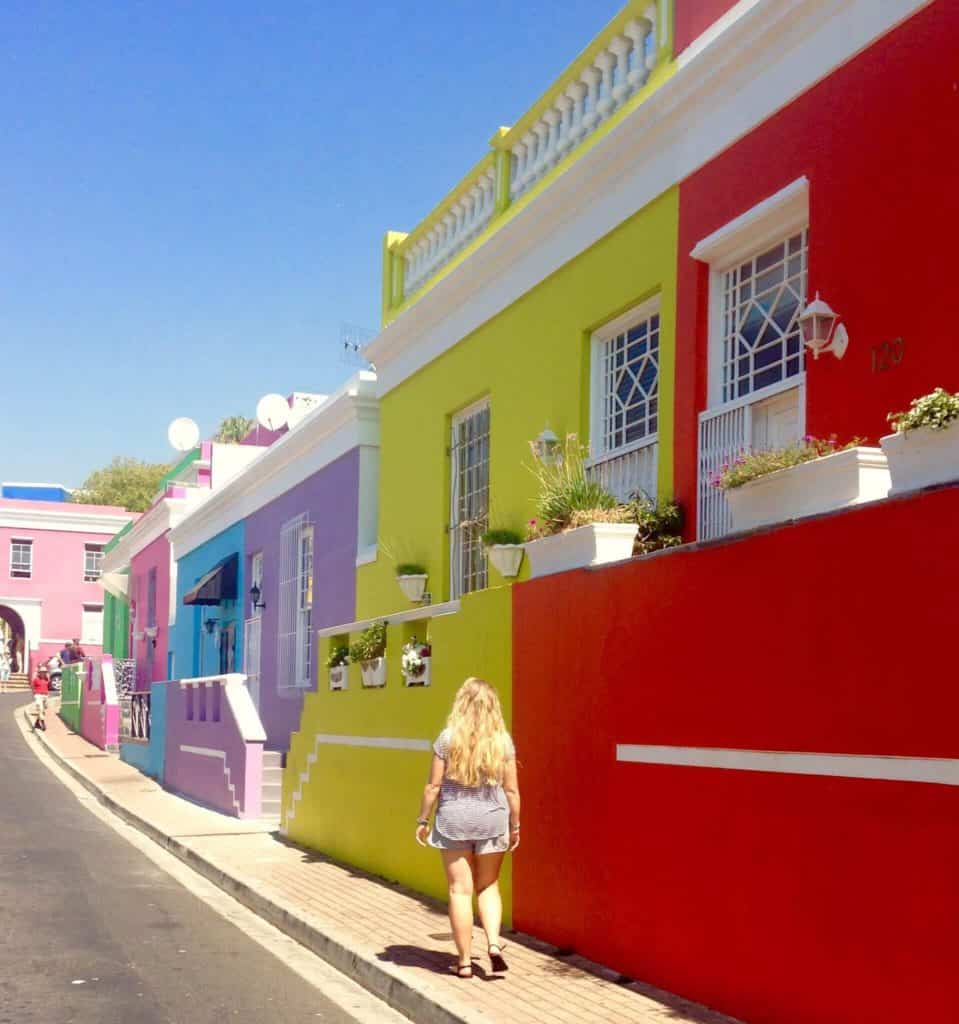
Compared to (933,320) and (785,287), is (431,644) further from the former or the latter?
(933,320)

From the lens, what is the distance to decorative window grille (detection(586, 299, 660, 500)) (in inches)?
387

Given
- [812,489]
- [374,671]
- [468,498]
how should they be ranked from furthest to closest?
[468,498], [374,671], [812,489]

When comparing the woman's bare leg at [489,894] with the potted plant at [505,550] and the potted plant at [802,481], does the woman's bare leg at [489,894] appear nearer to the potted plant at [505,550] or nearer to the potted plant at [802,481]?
the potted plant at [802,481]

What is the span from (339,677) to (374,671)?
4.27 ft

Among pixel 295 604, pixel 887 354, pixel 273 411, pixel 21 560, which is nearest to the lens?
pixel 887 354

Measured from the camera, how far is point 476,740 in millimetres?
7543

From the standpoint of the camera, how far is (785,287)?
27.9 ft

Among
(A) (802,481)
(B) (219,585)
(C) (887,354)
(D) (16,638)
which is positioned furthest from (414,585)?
(D) (16,638)

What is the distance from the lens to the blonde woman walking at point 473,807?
7.53 meters

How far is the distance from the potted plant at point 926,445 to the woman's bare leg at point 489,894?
10.4 ft

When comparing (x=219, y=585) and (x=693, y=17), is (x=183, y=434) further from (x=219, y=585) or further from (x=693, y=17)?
(x=693, y=17)

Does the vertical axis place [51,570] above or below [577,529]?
above

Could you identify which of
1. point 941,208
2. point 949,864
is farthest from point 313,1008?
point 941,208

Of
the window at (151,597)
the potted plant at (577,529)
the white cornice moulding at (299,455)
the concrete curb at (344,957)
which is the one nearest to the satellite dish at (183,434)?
the window at (151,597)
